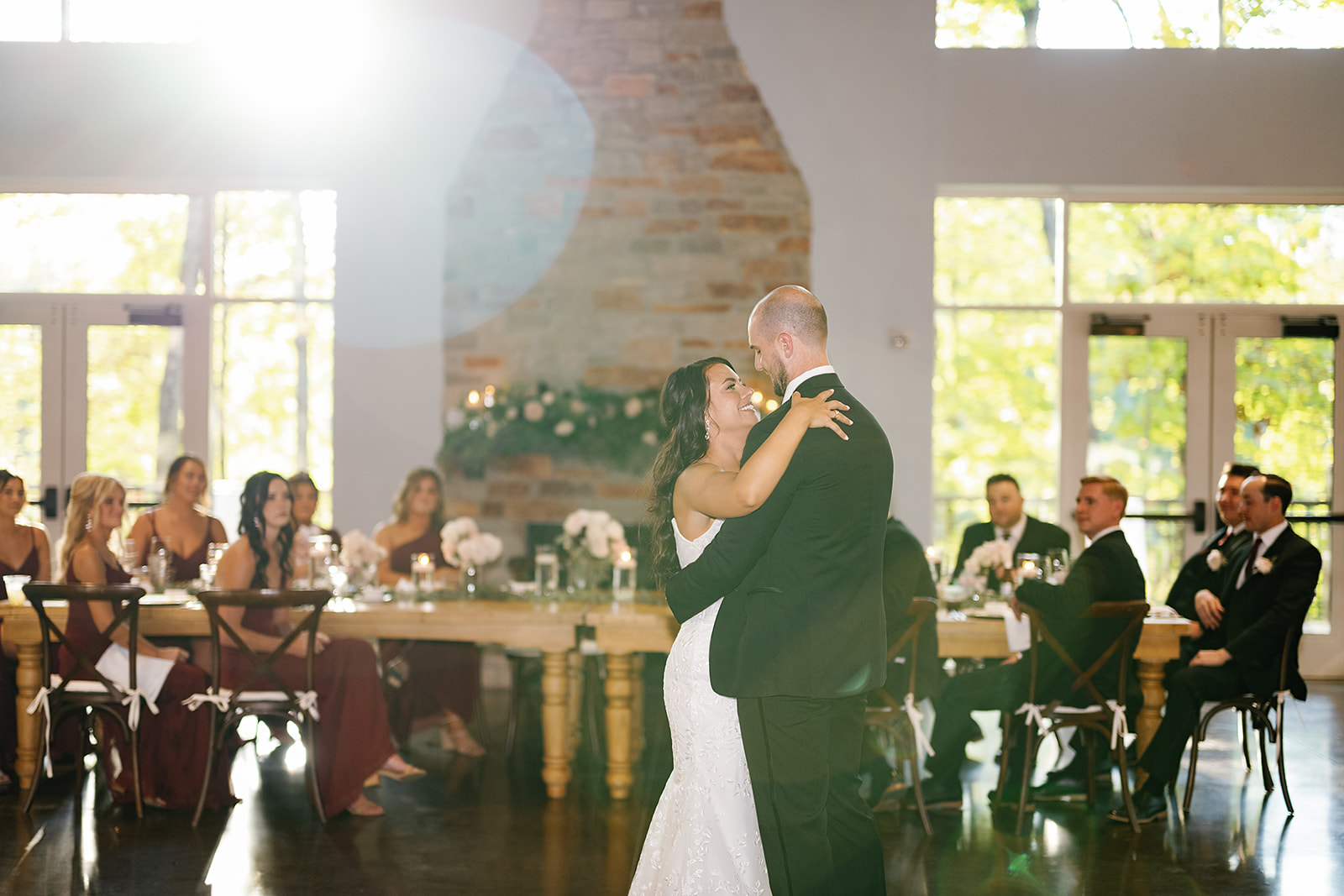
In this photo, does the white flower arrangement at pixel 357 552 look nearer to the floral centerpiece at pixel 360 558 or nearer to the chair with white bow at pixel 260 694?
the floral centerpiece at pixel 360 558

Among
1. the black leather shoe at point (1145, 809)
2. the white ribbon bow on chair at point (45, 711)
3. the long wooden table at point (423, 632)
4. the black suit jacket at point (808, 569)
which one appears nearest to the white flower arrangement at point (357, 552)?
the long wooden table at point (423, 632)

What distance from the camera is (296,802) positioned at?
16.0 ft

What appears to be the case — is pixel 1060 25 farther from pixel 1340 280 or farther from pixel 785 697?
pixel 785 697

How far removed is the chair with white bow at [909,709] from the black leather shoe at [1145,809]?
31.1 inches

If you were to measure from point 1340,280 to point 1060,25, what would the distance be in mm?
2752

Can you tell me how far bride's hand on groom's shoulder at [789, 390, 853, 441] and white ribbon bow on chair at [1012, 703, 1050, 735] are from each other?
2391 millimetres

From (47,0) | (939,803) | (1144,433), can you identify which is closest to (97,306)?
(47,0)

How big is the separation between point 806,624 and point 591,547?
2.91 meters

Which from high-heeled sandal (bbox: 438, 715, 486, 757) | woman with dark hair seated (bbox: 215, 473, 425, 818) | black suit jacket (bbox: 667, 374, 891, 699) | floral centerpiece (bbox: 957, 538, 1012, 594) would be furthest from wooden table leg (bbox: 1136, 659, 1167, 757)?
woman with dark hair seated (bbox: 215, 473, 425, 818)

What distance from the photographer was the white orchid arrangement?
557 centimetres

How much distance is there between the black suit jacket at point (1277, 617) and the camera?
15.9 ft

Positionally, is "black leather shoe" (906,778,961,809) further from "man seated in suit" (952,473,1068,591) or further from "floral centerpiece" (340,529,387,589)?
"floral centerpiece" (340,529,387,589)

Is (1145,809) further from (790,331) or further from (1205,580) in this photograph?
(790,331)

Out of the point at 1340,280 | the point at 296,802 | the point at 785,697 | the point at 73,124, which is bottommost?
the point at 296,802
